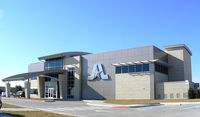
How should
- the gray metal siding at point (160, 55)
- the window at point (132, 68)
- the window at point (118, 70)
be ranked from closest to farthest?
1. the window at point (132, 68)
2. the gray metal siding at point (160, 55)
3. the window at point (118, 70)

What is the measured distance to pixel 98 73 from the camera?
152 ft

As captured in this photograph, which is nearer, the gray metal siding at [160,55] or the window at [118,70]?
the gray metal siding at [160,55]

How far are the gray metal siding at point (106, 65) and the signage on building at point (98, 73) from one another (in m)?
0.67

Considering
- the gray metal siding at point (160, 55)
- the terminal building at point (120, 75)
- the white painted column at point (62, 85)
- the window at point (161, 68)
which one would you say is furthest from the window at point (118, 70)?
the white painted column at point (62, 85)

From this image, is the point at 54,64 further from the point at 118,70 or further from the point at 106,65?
the point at 118,70

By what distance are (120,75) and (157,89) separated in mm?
7126

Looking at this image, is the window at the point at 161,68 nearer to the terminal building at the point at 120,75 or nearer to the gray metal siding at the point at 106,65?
the terminal building at the point at 120,75

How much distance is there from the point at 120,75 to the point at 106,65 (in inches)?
174

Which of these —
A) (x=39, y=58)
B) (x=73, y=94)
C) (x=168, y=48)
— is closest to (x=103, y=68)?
(x=73, y=94)

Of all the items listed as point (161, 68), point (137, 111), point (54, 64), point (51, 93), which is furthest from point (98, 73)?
point (137, 111)

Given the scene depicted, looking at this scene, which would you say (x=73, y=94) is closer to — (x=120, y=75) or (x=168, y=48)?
(x=120, y=75)

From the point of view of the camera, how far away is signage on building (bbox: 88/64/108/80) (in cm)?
4521

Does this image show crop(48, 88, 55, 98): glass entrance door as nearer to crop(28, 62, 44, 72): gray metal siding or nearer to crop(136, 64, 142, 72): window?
crop(28, 62, 44, 72): gray metal siding

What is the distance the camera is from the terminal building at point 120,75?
37719 mm
